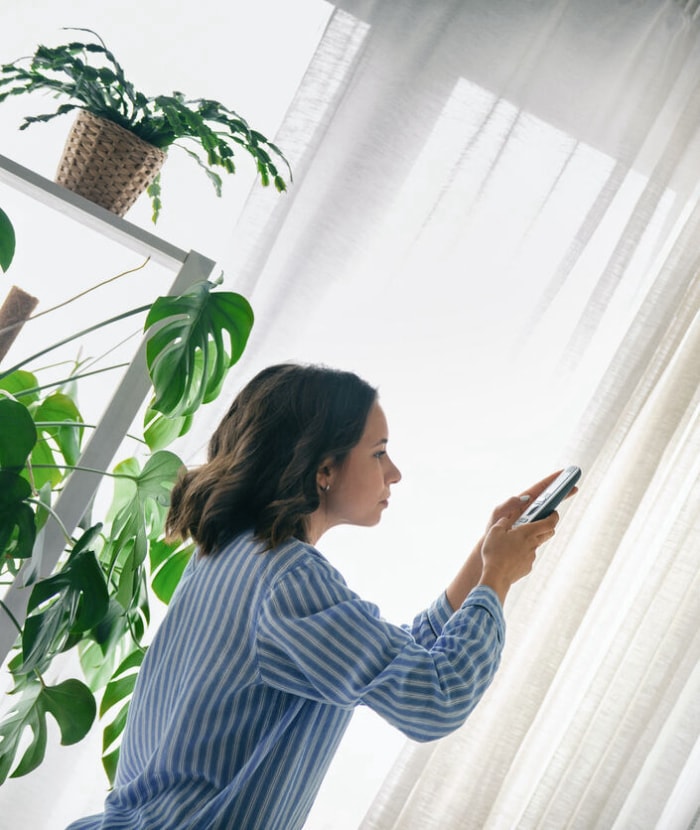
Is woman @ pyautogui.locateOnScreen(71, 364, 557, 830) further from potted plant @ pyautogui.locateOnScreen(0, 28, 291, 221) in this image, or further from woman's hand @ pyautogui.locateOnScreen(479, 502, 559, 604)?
potted plant @ pyautogui.locateOnScreen(0, 28, 291, 221)

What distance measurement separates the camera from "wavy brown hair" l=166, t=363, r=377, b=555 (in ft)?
3.80

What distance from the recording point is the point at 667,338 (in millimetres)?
1830

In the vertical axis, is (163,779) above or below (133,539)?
below

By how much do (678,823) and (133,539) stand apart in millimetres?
1086

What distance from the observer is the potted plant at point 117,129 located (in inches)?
54.2

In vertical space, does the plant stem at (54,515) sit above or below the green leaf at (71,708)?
above

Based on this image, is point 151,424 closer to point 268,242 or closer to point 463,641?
point 268,242

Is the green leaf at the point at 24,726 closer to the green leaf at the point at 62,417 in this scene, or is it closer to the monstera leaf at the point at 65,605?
the monstera leaf at the point at 65,605

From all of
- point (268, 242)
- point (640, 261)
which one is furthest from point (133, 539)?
point (640, 261)

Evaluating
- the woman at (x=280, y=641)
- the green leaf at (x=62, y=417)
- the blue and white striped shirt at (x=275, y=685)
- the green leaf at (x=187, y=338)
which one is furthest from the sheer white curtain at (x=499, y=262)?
the blue and white striped shirt at (x=275, y=685)

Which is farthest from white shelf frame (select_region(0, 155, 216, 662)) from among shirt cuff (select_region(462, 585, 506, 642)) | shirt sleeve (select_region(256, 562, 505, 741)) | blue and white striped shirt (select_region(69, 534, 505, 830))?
shirt cuff (select_region(462, 585, 506, 642))

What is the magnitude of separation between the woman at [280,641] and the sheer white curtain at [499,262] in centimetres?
65

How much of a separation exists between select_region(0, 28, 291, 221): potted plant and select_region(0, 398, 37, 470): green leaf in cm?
43

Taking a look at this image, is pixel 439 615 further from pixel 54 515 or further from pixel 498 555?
pixel 54 515
